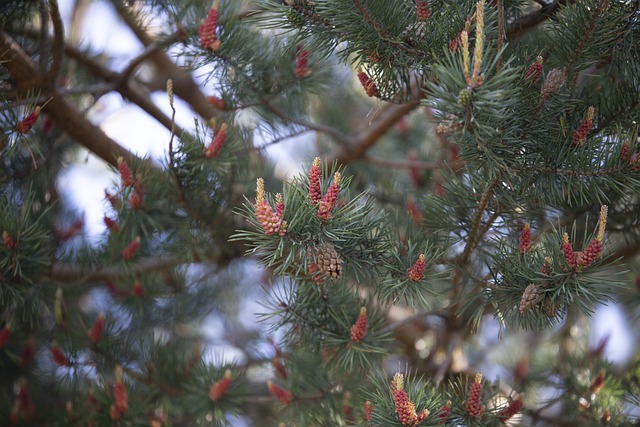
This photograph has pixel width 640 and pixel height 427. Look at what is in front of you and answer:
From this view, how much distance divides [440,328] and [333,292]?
2.04 feet

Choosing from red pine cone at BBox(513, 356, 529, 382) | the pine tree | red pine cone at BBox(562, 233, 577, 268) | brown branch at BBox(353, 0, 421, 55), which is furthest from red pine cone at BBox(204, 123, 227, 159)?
red pine cone at BBox(513, 356, 529, 382)

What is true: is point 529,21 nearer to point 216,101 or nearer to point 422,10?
point 422,10

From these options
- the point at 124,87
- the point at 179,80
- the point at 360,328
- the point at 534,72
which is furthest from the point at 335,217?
the point at 179,80

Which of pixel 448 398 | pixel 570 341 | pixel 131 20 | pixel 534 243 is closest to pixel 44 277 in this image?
pixel 131 20

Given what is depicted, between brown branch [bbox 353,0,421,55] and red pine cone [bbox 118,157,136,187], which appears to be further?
red pine cone [bbox 118,157,136,187]

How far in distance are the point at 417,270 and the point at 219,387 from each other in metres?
0.49

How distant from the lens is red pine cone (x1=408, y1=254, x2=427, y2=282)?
86 centimetres

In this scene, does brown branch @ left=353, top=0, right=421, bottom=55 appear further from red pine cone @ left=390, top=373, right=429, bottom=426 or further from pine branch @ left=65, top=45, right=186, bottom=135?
pine branch @ left=65, top=45, right=186, bottom=135

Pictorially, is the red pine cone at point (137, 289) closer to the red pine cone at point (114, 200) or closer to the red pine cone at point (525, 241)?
the red pine cone at point (114, 200)

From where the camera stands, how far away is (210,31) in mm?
1105

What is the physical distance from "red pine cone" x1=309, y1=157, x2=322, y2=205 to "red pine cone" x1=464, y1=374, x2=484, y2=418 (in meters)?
0.37

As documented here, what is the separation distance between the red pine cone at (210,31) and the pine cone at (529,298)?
0.68 metres

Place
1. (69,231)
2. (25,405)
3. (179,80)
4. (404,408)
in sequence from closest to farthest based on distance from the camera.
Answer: (404,408), (25,405), (69,231), (179,80)

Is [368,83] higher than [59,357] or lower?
higher
